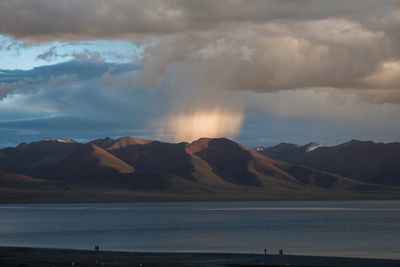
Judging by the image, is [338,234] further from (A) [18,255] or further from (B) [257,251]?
(A) [18,255]

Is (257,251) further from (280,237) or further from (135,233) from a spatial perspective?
(135,233)

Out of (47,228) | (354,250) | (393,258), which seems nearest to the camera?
(393,258)

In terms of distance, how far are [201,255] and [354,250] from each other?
55.6ft

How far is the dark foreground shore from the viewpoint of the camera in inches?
2926

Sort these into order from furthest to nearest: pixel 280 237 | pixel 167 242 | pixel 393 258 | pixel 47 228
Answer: pixel 47 228
pixel 280 237
pixel 167 242
pixel 393 258

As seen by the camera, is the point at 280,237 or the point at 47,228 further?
the point at 47,228

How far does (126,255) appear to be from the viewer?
85.4 m

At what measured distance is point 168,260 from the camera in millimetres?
79625

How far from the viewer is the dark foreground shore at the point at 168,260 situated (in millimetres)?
74312

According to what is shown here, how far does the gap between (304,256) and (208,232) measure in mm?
47063

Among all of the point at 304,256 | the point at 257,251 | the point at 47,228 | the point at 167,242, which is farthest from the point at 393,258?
the point at 47,228

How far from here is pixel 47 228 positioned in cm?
15350

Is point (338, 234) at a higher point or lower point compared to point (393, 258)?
higher

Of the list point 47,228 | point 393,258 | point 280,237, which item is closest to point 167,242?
point 280,237
